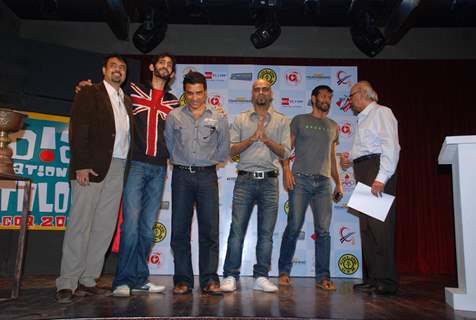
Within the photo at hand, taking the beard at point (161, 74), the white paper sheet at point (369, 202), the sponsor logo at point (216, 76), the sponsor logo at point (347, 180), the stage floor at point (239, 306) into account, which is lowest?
the stage floor at point (239, 306)

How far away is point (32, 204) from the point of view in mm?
4406

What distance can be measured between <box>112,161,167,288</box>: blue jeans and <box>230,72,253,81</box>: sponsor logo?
241 centimetres

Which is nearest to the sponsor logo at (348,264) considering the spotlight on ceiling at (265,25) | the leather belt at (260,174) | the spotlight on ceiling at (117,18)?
the leather belt at (260,174)

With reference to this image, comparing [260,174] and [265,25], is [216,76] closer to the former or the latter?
[265,25]

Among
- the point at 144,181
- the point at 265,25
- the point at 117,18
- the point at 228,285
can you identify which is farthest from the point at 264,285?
the point at 117,18

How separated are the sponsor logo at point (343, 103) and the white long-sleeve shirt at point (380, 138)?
1664 mm

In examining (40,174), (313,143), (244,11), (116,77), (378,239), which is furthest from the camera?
(244,11)

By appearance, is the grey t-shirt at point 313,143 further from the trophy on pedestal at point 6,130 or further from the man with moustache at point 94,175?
the trophy on pedestal at point 6,130

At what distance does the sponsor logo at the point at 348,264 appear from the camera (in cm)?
473

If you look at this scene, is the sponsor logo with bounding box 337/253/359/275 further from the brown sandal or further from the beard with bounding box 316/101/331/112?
the beard with bounding box 316/101/331/112

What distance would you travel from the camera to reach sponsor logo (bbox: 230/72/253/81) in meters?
5.09

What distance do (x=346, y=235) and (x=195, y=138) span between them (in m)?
2.68

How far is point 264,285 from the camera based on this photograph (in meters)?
3.16

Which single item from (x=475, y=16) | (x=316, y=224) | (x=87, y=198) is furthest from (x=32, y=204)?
(x=475, y=16)
